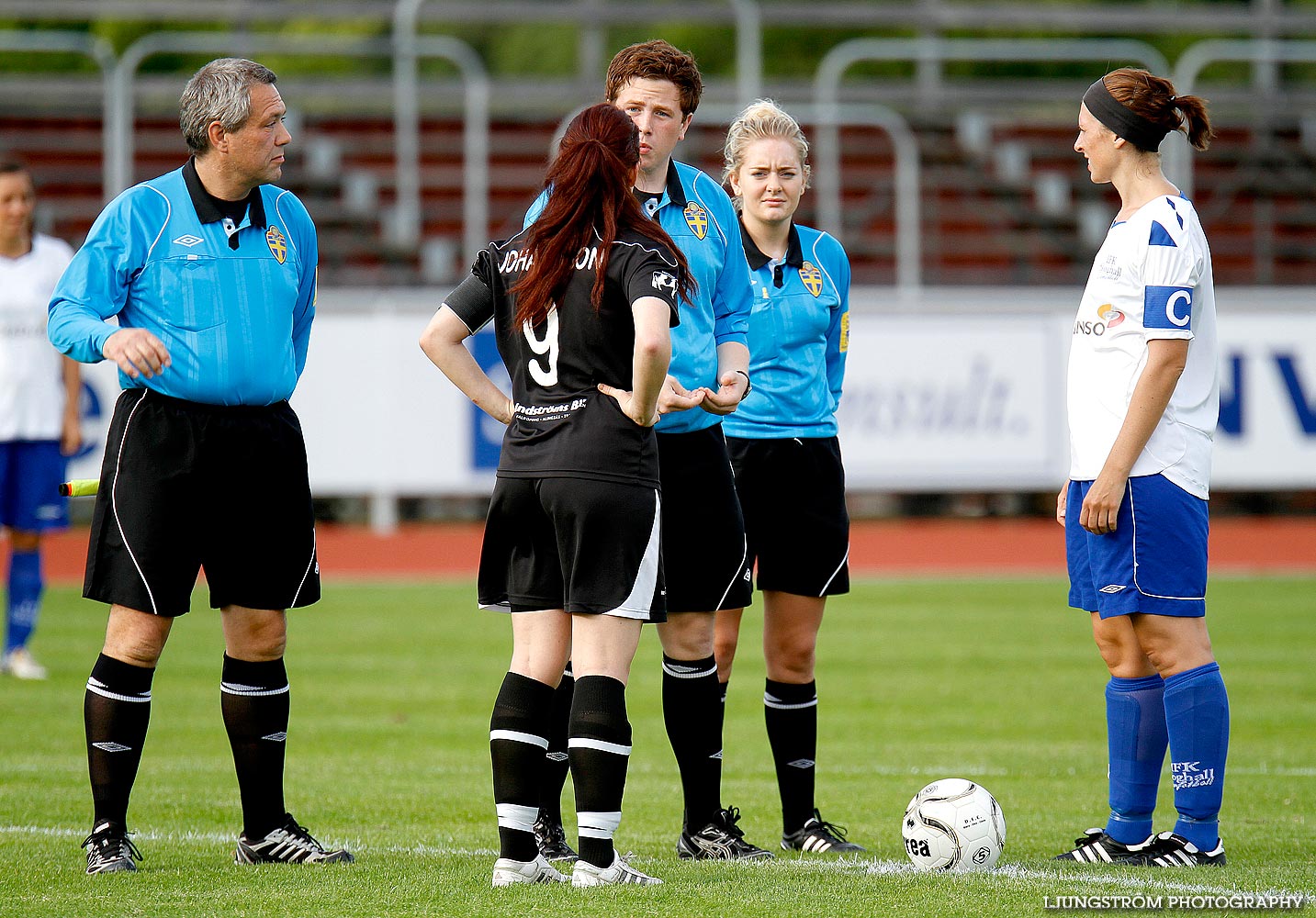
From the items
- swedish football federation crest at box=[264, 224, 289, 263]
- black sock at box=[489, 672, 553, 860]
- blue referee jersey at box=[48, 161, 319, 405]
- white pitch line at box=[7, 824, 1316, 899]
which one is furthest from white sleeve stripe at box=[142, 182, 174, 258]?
white pitch line at box=[7, 824, 1316, 899]

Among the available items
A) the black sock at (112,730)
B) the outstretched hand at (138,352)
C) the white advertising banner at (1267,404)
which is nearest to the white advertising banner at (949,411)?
the white advertising banner at (1267,404)

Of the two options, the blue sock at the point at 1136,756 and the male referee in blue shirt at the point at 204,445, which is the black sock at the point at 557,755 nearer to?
the male referee in blue shirt at the point at 204,445

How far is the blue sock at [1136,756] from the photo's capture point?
5086 millimetres

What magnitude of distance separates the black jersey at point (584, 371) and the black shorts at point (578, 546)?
48mm

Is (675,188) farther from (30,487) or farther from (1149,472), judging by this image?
(30,487)

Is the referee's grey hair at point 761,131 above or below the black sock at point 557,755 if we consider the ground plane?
above

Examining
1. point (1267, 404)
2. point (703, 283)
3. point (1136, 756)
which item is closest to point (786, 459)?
point (703, 283)

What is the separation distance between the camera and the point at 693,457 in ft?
16.6

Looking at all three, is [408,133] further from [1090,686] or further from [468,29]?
[468,29]

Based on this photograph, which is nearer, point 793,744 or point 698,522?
point 698,522

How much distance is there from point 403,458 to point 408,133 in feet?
15.9

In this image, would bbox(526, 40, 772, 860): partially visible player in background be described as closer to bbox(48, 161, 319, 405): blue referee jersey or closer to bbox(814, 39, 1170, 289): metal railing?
bbox(48, 161, 319, 405): blue referee jersey

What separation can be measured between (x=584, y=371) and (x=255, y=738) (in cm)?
164

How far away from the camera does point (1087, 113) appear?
16.8 feet
